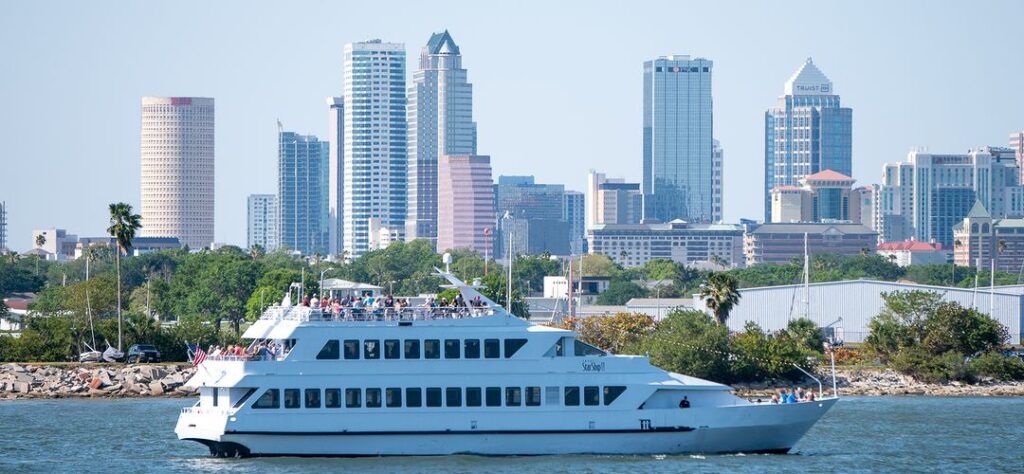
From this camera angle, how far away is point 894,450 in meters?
63.8

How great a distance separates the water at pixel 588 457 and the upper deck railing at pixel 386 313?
459 centimetres

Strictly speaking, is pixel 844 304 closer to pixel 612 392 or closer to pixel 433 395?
pixel 612 392

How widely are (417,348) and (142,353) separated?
45668mm

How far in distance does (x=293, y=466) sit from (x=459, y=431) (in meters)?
5.27

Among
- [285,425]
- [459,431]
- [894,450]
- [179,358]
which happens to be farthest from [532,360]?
[179,358]

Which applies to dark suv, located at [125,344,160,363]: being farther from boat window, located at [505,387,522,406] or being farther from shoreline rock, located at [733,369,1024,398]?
boat window, located at [505,387,522,406]

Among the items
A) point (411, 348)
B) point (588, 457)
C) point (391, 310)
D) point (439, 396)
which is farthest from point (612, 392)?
point (391, 310)

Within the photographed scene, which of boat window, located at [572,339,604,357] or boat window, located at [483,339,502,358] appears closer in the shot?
boat window, located at [483,339,502,358]

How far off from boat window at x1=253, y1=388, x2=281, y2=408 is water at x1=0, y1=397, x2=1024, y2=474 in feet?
5.59

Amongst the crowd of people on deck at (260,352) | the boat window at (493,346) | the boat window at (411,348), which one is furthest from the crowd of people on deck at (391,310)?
the crowd of people on deck at (260,352)

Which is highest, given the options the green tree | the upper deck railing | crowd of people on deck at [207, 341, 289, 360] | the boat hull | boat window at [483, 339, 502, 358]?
the upper deck railing

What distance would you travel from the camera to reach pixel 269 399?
5762cm

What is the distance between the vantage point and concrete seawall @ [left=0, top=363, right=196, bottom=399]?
299 ft

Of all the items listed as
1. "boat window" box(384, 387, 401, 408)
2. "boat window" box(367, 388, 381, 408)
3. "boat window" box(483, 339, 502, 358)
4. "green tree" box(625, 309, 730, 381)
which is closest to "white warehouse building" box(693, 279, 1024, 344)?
"green tree" box(625, 309, 730, 381)
